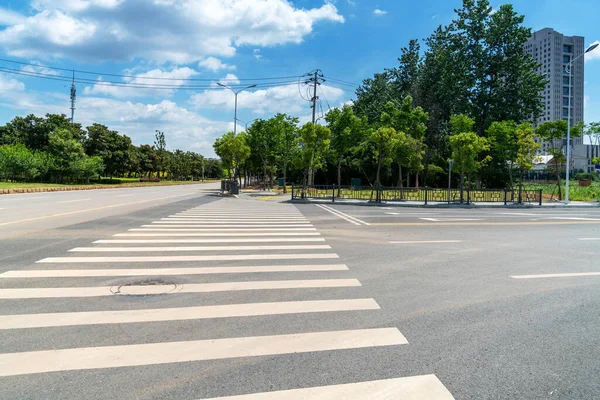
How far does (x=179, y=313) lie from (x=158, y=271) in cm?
226

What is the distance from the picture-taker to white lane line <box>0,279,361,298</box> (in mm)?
5238

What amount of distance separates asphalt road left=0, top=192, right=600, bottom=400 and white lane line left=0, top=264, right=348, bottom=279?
1.4 inches

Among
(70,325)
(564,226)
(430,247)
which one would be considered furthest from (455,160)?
(70,325)

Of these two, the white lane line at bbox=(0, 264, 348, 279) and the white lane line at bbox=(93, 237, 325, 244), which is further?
the white lane line at bbox=(93, 237, 325, 244)

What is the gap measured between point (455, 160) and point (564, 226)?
1476 centimetres

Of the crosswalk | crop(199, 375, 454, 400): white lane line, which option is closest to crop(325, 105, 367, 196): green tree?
the crosswalk

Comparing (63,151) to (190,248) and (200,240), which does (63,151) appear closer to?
(200,240)

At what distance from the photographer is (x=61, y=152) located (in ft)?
175

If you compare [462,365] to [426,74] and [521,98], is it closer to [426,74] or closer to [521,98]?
[521,98]

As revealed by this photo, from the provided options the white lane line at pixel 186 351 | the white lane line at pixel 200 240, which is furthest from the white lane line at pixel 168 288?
the white lane line at pixel 200 240

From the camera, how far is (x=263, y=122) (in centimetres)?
4547

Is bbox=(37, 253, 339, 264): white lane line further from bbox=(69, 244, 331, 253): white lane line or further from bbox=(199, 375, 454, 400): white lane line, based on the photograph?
bbox=(199, 375, 454, 400): white lane line

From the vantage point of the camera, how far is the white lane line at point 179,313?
169 inches

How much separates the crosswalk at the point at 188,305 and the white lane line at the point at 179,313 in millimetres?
12
